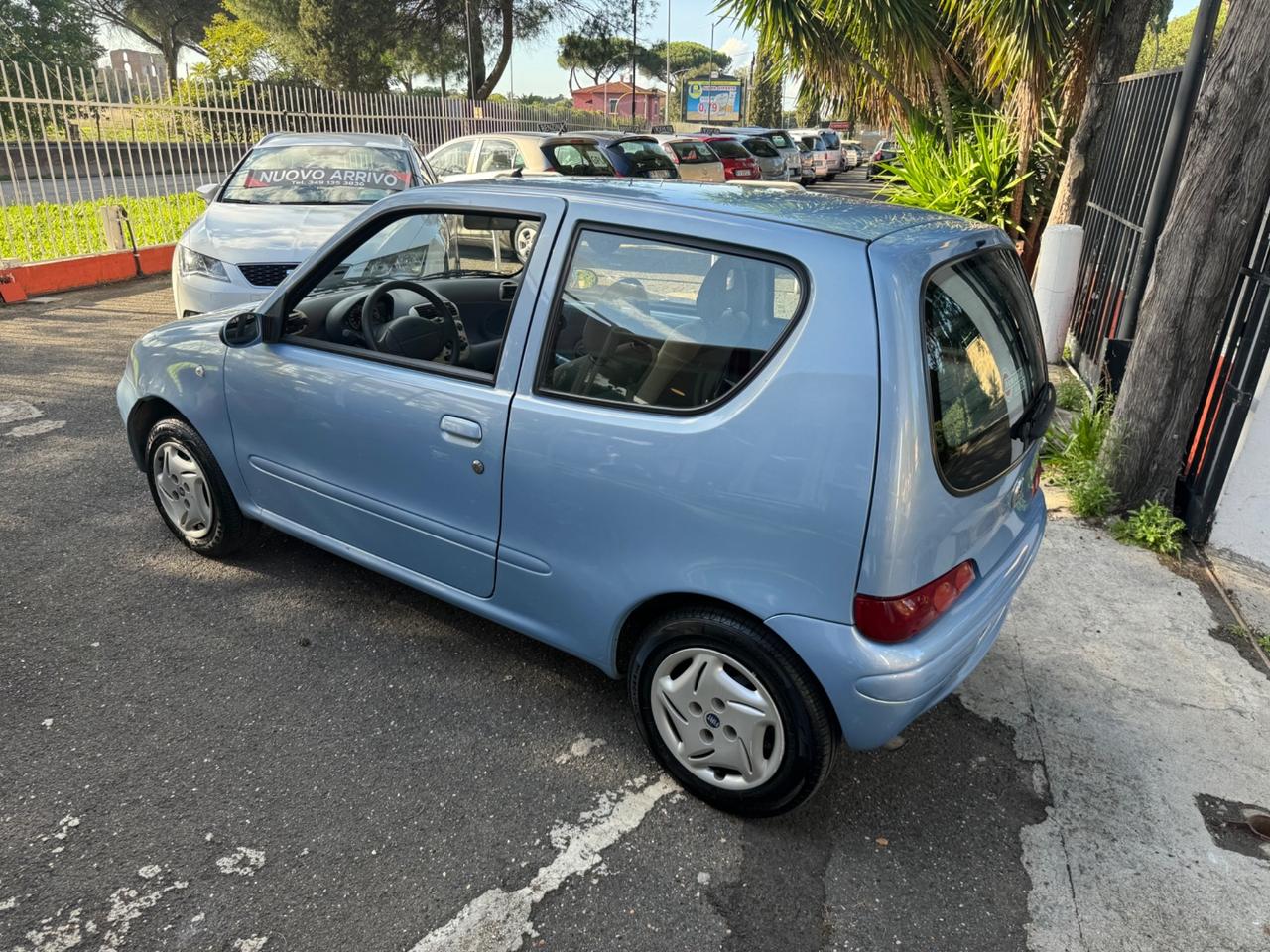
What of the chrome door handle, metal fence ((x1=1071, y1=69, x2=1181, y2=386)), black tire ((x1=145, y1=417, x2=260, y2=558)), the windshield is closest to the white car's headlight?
the windshield

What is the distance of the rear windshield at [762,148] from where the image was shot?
22422 millimetres

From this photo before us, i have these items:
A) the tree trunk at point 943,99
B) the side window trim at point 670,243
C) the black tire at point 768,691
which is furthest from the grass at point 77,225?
the black tire at point 768,691

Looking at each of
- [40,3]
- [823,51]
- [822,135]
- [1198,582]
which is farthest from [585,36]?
[1198,582]

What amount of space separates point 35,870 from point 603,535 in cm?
172

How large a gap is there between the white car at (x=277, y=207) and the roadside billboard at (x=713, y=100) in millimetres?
54424

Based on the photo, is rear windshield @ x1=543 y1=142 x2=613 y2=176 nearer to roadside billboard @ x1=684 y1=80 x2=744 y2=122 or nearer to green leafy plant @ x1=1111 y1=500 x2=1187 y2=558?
green leafy plant @ x1=1111 y1=500 x2=1187 y2=558

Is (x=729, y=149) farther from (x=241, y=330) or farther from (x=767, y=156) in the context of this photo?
(x=241, y=330)

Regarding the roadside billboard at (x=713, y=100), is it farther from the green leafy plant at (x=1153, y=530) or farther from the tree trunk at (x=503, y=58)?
the green leafy plant at (x=1153, y=530)

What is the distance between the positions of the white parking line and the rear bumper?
70cm

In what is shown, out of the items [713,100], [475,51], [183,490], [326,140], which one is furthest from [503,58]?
[713,100]

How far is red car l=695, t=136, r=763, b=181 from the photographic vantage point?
63.2 feet

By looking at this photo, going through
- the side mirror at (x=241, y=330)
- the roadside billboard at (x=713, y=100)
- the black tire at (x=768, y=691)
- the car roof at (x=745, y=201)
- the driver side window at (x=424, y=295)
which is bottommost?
the black tire at (x=768, y=691)

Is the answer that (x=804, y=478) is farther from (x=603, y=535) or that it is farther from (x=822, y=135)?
(x=822, y=135)

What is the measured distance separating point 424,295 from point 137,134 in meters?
9.30
